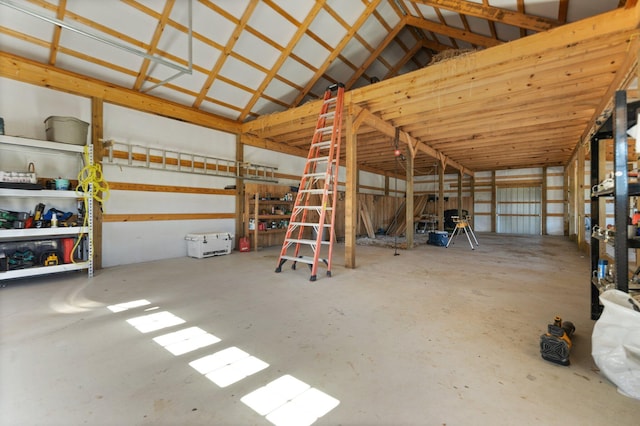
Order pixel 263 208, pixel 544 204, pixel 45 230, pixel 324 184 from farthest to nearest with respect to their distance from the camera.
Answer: pixel 544 204, pixel 263 208, pixel 324 184, pixel 45 230

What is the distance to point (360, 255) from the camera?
238 inches

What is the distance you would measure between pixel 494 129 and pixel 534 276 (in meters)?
3.80

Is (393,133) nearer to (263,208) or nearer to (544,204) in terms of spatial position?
(263,208)

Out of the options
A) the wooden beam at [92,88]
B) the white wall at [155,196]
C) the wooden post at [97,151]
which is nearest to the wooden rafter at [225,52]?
the wooden beam at [92,88]

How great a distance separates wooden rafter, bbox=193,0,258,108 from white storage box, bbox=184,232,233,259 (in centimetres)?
287

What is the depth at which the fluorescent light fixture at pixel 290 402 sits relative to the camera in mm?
1343

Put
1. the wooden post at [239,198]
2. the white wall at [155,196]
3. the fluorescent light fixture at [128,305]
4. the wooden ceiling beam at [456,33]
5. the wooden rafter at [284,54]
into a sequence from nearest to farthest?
the fluorescent light fixture at [128,305] → the white wall at [155,196] → the wooden rafter at [284,54] → the wooden ceiling beam at [456,33] → the wooden post at [239,198]

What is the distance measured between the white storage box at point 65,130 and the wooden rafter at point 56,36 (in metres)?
1.08

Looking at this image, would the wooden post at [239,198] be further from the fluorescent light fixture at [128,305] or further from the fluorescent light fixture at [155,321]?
the fluorescent light fixture at [155,321]

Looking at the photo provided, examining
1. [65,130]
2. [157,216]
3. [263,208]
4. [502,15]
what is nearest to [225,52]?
[65,130]

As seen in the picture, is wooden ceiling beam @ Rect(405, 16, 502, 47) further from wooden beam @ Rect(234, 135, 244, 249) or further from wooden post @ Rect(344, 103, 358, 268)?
wooden beam @ Rect(234, 135, 244, 249)

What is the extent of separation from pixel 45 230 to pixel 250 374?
3.88m

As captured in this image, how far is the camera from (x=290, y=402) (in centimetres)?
145

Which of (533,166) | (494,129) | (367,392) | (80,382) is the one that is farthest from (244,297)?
(533,166)
